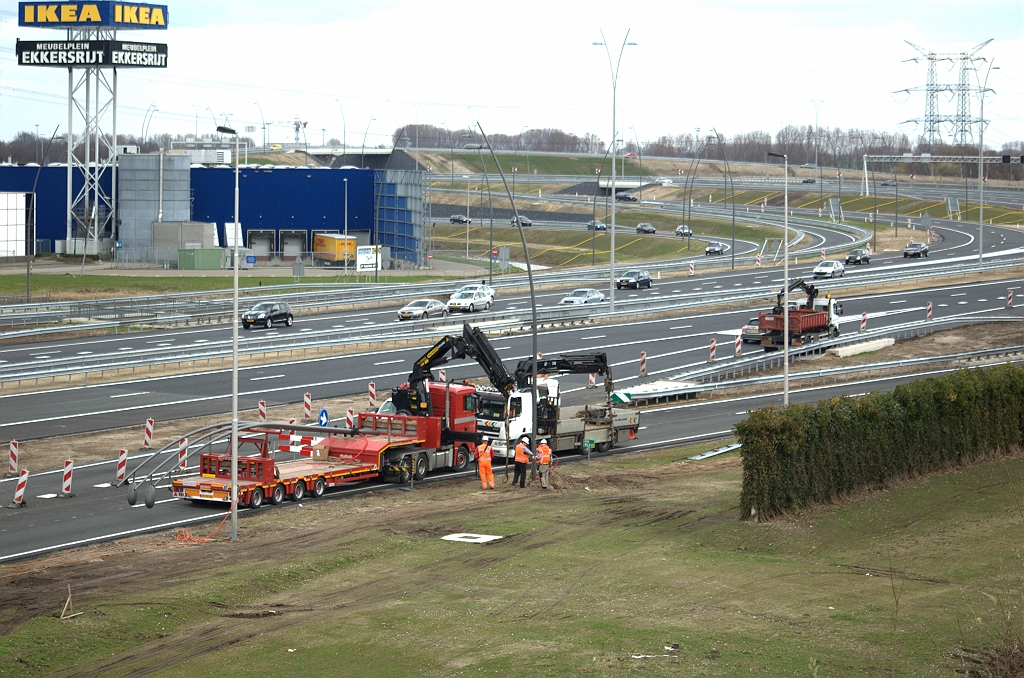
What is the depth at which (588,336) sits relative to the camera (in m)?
60.4

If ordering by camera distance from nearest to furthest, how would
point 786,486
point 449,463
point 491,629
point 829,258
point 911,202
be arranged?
point 491,629
point 786,486
point 449,463
point 829,258
point 911,202

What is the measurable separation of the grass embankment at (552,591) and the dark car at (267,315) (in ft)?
119

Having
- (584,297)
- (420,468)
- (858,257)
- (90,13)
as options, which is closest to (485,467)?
(420,468)

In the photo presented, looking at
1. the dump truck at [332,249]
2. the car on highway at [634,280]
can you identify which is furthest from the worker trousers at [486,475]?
the dump truck at [332,249]

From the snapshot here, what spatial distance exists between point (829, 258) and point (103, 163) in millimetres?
65382

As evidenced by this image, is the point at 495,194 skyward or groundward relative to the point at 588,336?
skyward

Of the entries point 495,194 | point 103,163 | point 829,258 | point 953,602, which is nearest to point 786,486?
point 953,602

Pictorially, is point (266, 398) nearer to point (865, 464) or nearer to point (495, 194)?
point (865, 464)

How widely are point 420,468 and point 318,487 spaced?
3.40 m

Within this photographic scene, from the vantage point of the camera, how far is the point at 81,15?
326ft

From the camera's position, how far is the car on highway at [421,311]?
66.1 metres

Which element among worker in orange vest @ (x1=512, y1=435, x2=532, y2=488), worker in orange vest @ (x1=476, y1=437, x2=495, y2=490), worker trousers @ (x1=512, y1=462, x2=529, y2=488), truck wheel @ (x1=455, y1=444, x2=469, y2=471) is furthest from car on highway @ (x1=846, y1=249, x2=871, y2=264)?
worker in orange vest @ (x1=476, y1=437, x2=495, y2=490)

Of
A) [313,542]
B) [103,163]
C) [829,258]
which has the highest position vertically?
[103,163]

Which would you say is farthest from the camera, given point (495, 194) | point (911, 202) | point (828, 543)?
point (495, 194)
